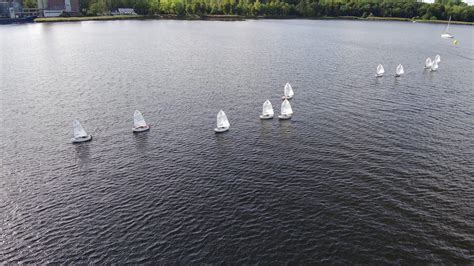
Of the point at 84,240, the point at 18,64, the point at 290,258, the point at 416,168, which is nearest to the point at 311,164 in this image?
the point at 416,168

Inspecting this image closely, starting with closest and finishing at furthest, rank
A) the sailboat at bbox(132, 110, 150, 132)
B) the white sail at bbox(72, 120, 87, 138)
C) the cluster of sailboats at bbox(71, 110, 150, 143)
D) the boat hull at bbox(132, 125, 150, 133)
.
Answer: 1. the white sail at bbox(72, 120, 87, 138)
2. the cluster of sailboats at bbox(71, 110, 150, 143)
3. the sailboat at bbox(132, 110, 150, 132)
4. the boat hull at bbox(132, 125, 150, 133)

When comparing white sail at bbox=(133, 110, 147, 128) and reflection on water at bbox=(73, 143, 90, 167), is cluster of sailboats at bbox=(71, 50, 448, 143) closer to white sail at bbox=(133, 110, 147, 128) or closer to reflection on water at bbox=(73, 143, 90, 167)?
white sail at bbox=(133, 110, 147, 128)

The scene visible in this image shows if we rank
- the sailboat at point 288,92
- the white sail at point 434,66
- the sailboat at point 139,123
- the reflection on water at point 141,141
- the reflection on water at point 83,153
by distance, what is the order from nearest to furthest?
the reflection on water at point 83,153, the reflection on water at point 141,141, the sailboat at point 139,123, the sailboat at point 288,92, the white sail at point 434,66

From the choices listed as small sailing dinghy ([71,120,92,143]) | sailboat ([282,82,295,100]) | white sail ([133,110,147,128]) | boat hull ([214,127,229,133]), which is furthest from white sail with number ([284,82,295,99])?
small sailing dinghy ([71,120,92,143])

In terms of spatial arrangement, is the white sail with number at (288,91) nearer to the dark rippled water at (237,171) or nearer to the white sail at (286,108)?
the dark rippled water at (237,171)

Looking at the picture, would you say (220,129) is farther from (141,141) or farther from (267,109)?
(141,141)

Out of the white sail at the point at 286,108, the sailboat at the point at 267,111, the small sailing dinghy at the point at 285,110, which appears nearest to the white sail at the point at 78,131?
the sailboat at the point at 267,111
